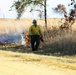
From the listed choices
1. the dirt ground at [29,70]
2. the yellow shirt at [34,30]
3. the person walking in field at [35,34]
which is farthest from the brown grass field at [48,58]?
the yellow shirt at [34,30]

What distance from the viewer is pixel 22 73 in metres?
13.4

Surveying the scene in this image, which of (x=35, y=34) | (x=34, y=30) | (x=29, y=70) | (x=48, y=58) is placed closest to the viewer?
(x=29, y=70)

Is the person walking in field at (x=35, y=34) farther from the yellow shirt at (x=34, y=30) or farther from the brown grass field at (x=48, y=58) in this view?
the brown grass field at (x=48, y=58)

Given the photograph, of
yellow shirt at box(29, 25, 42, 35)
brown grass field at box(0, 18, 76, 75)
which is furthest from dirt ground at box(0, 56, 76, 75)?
yellow shirt at box(29, 25, 42, 35)

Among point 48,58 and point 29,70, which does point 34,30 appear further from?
point 29,70

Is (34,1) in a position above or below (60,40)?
above

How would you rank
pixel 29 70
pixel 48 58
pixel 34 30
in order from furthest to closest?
pixel 34 30 → pixel 48 58 → pixel 29 70

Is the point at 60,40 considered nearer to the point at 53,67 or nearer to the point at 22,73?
the point at 53,67

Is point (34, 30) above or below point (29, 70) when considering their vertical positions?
above

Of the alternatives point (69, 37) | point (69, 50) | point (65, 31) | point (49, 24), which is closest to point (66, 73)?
point (69, 50)

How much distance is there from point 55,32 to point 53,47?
3603mm

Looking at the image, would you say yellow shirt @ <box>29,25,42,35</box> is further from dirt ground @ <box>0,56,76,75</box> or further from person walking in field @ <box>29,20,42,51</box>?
dirt ground @ <box>0,56,76,75</box>

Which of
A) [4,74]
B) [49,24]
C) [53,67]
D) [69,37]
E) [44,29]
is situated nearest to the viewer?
[4,74]

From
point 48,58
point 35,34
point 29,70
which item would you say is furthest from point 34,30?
point 29,70
